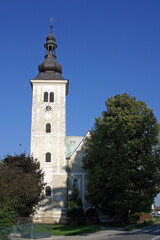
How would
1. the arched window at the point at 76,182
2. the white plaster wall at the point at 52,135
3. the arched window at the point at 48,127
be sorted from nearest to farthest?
the white plaster wall at the point at 52,135 < the arched window at the point at 76,182 < the arched window at the point at 48,127

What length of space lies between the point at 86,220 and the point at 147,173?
361 inches

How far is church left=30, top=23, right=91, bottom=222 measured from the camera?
32500mm

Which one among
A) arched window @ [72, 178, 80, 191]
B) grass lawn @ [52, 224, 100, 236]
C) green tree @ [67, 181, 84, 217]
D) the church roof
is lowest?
grass lawn @ [52, 224, 100, 236]

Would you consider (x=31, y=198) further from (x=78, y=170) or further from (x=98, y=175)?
(x=78, y=170)

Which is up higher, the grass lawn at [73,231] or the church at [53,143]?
the church at [53,143]

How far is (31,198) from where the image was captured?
2464 centimetres

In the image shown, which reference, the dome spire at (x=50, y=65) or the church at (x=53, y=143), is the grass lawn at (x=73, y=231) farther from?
the dome spire at (x=50, y=65)

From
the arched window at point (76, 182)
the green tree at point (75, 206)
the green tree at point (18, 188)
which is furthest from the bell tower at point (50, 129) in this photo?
the green tree at point (18, 188)

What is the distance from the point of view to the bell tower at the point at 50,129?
107ft

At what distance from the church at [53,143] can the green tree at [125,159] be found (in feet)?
16.3

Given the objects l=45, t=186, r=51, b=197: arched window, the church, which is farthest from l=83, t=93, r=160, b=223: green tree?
l=45, t=186, r=51, b=197: arched window

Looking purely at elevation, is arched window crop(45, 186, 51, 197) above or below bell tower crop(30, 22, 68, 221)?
below

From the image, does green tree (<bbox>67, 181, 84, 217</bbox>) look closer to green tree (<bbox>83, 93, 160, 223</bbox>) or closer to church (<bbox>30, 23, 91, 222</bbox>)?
green tree (<bbox>83, 93, 160, 223</bbox>)

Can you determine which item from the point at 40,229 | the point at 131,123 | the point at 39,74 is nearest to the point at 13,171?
the point at 40,229
